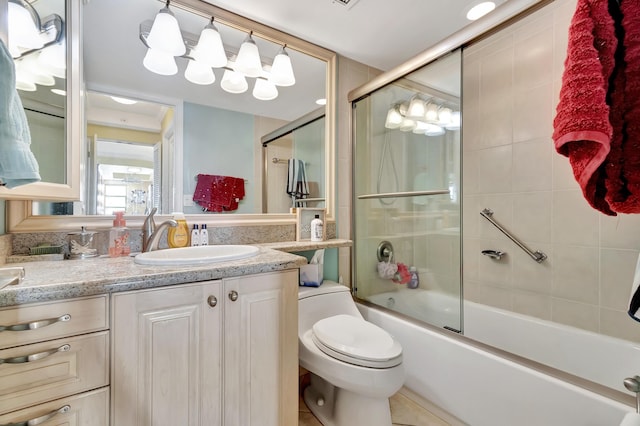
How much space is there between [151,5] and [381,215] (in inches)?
70.1

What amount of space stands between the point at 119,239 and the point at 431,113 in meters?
1.83

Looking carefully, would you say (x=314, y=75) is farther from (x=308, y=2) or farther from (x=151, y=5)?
(x=151, y=5)

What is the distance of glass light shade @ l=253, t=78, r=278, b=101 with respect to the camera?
5.49 feet

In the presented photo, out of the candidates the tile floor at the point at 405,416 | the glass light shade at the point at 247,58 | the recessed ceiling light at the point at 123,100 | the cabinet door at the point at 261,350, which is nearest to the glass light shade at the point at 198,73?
the glass light shade at the point at 247,58

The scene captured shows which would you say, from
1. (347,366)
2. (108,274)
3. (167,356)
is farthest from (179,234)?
(347,366)

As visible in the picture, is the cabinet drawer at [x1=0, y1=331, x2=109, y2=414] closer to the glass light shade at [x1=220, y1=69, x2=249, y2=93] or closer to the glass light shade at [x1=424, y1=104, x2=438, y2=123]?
the glass light shade at [x1=220, y1=69, x2=249, y2=93]

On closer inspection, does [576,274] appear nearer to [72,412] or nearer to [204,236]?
[204,236]

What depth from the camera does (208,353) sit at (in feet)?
3.01

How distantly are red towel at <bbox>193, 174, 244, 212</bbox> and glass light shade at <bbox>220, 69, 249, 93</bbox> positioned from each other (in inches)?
20.5

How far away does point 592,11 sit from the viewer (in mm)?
560

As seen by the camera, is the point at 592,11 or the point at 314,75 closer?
the point at 592,11

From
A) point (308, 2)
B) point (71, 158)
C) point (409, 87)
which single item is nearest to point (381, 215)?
point (409, 87)

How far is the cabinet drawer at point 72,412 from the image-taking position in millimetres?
690

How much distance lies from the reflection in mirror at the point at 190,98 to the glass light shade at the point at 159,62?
0.8 inches
